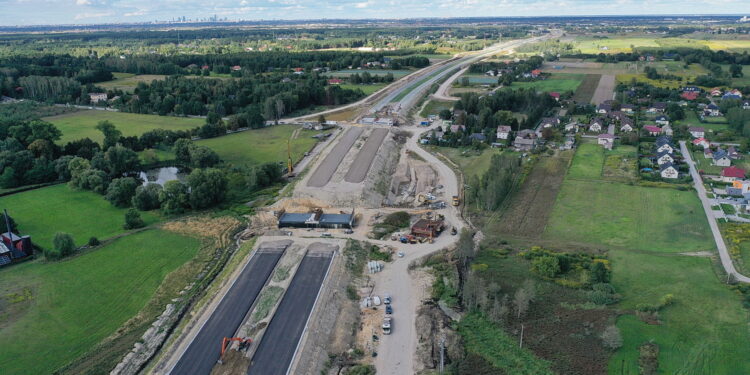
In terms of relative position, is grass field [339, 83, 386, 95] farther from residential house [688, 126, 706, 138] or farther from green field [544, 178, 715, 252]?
green field [544, 178, 715, 252]

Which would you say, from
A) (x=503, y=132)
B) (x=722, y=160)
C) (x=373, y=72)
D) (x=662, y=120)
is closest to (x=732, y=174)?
(x=722, y=160)

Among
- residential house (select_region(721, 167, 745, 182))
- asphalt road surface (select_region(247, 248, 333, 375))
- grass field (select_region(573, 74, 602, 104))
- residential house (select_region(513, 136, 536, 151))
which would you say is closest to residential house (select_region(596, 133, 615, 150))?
residential house (select_region(513, 136, 536, 151))

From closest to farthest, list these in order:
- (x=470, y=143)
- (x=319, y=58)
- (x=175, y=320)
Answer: (x=175, y=320) < (x=470, y=143) < (x=319, y=58)

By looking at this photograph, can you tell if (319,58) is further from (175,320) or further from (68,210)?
(175,320)

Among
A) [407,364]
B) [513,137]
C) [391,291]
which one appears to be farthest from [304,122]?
[407,364]

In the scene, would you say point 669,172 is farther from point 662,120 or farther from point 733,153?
point 662,120

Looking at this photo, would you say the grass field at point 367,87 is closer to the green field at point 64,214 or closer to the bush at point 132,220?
the green field at point 64,214

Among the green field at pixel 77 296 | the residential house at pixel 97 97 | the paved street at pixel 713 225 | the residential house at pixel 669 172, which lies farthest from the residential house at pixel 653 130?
the residential house at pixel 97 97
